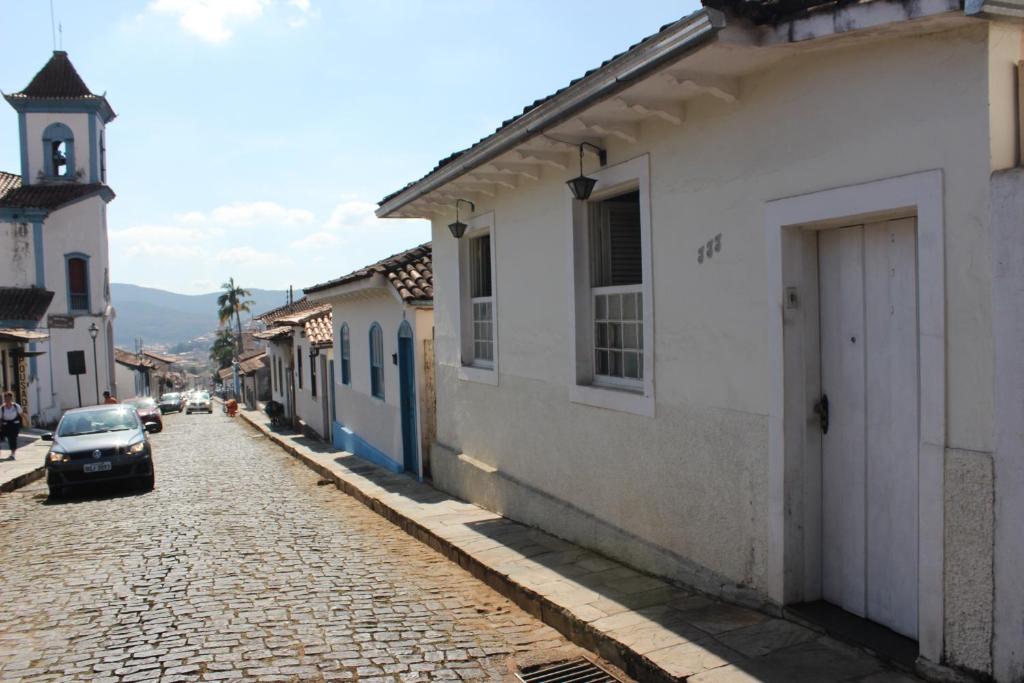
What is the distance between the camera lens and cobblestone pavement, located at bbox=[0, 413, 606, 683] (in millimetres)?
5109

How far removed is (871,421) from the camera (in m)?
4.43

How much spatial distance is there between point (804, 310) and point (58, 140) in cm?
3880

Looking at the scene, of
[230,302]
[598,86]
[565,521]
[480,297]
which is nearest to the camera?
[598,86]

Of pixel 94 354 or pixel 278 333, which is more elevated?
pixel 278 333

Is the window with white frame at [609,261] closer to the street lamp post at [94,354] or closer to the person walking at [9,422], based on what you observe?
the person walking at [9,422]

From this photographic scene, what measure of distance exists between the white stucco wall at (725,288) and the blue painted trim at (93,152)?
111 ft

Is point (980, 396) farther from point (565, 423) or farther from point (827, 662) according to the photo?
point (565, 423)

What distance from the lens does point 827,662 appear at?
4113 mm

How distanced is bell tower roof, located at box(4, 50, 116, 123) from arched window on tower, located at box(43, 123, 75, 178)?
1011 millimetres

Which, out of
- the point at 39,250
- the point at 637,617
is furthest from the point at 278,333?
the point at 637,617

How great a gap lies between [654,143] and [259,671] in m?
4.43

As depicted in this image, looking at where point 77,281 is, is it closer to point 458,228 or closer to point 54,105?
point 54,105

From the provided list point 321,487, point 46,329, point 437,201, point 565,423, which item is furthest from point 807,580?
point 46,329

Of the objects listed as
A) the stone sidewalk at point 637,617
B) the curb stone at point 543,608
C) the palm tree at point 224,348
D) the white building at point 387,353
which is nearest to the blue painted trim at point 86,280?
the white building at point 387,353
